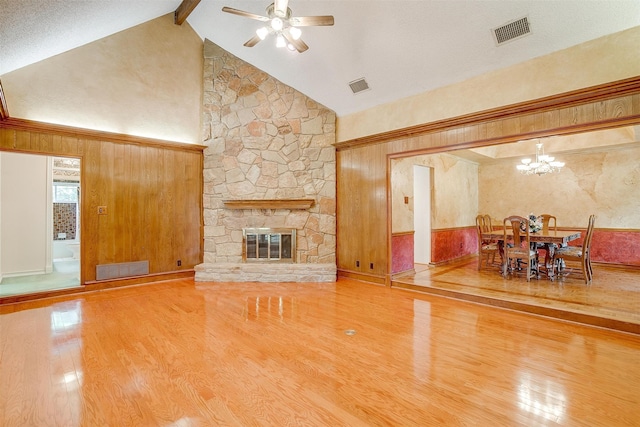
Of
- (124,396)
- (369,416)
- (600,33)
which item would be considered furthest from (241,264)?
(600,33)

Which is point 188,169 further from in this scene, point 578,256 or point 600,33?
point 578,256

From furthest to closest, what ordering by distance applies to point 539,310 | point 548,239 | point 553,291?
point 548,239
point 553,291
point 539,310

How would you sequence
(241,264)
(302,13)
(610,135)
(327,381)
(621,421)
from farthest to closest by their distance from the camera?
(610,135) → (241,264) → (302,13) → (327,381) → (621,421)

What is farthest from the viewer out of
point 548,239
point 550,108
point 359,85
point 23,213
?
point 23,213

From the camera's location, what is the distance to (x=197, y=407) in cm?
189

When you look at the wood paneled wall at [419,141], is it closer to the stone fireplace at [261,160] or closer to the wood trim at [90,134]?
the stone fireplace at [261,160]

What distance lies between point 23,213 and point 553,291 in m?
9.03

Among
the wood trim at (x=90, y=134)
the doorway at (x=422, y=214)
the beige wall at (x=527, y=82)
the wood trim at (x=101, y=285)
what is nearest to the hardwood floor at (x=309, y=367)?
the wood trim at (x=101, y=285)

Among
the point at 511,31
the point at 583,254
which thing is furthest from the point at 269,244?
the point at 583,254

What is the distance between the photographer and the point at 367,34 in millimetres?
4020

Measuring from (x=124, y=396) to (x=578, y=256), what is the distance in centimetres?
619

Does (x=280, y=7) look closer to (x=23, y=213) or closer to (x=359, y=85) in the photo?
(x=359, y=85)

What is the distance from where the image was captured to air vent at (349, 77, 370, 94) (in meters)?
4.81

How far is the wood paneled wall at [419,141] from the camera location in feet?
10.1
